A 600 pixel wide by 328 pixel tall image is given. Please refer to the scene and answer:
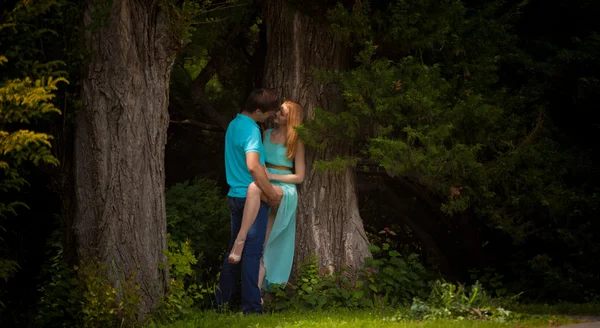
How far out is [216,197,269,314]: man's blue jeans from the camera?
8336mm

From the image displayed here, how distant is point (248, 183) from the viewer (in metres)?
8.55

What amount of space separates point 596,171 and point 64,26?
641cm

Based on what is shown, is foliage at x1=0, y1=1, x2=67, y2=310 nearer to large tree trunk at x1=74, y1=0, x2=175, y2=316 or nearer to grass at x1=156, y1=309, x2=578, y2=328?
large tree trunk at x1=74, y1=0, x2=175, y2=316

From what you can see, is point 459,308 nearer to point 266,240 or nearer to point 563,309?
point 563,309

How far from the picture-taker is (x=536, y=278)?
10.7 metres

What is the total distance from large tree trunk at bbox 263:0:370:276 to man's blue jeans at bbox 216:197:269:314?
3.58ft

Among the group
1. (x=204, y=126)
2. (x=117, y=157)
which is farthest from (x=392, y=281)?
(x=204, y=126)

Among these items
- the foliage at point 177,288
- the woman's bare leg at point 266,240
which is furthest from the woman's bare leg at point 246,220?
the woman's bare leg at point 266,240

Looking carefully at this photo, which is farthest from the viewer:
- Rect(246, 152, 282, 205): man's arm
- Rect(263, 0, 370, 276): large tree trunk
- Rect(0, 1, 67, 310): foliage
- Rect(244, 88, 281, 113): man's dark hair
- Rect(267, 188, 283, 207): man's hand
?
Rect(263, 0, 370, 276): large tree trunk

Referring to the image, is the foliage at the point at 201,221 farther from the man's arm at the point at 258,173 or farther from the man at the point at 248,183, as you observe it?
the man's arm at the point at 258,173

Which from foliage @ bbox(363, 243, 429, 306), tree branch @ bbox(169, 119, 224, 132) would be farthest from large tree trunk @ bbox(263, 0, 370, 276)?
tree branch @ bbox(169, 119, 224, 132)

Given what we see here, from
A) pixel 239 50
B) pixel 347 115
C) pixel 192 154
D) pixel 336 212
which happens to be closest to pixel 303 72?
pixel 347 115

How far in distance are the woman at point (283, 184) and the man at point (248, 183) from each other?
0.41 metres

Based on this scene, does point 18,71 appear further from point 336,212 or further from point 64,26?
point 336,212
